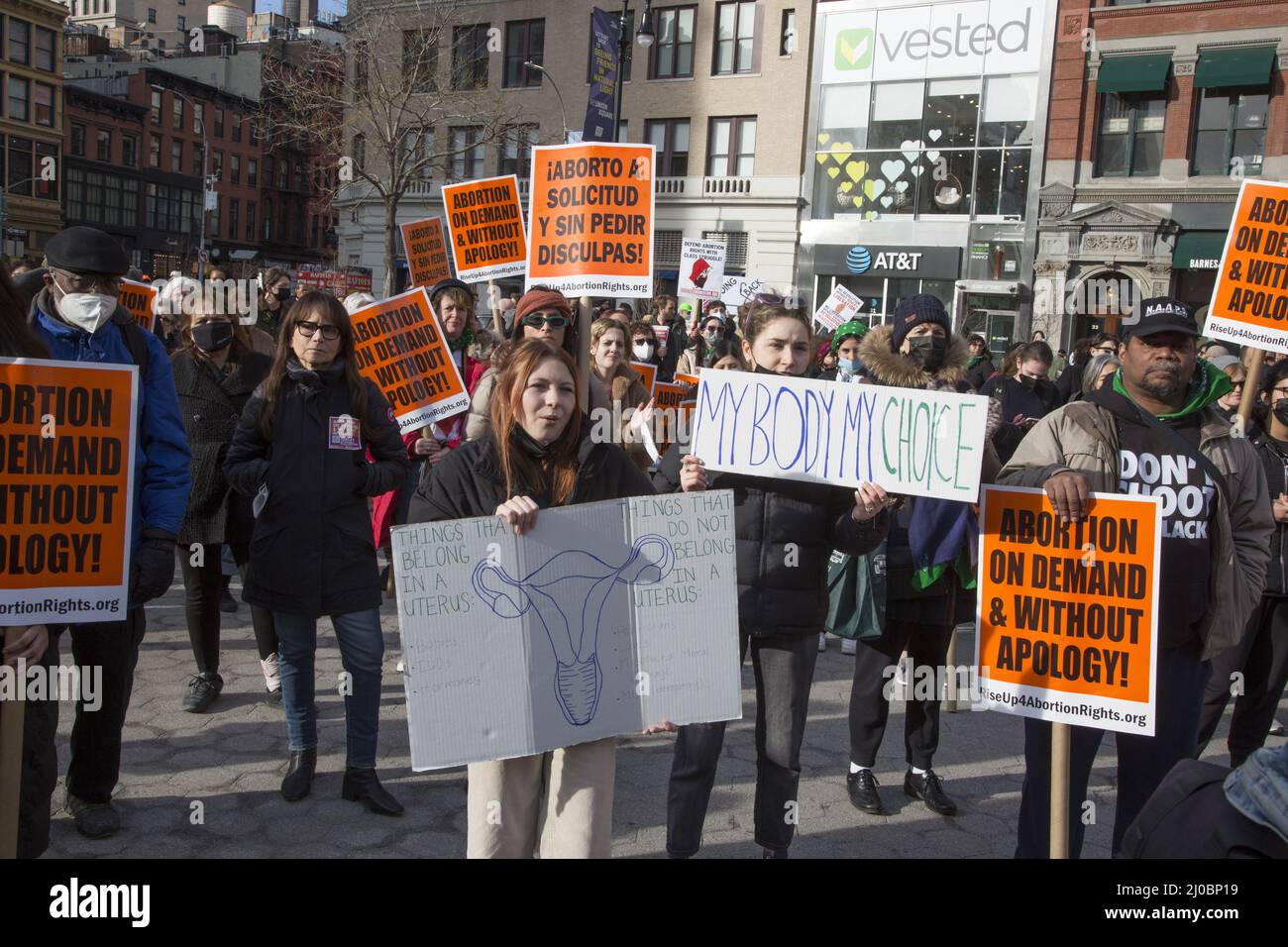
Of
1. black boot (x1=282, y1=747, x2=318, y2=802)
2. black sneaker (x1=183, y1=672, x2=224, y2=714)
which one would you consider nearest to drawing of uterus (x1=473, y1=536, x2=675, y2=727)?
black boot (x1=282, y1=747, x2=318, y2=802)

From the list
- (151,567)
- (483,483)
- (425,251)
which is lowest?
(151,567)

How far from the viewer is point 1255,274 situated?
5.10 m

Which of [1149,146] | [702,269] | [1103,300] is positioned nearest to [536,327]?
[702,269]

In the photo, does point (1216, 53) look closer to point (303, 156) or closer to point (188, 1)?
point (303, 156)

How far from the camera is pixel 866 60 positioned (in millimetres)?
28484

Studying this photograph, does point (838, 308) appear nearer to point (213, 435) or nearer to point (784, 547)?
point (213, 435)

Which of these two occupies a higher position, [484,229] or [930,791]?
[484,229]

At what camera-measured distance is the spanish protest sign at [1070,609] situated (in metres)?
3.06

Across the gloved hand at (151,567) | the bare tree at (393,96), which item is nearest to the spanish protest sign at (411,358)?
the gloved hand at (151,567)

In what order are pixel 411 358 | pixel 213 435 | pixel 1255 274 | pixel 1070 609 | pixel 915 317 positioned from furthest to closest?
1. pixel 411 358
2. pixel 213 435
3. pixel 1255 274
4. pixel 915 317
5. pixel 1070 609

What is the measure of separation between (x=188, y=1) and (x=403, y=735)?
106m

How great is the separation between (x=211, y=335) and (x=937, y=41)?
87.0 ft

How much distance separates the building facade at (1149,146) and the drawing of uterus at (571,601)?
2274 cm
